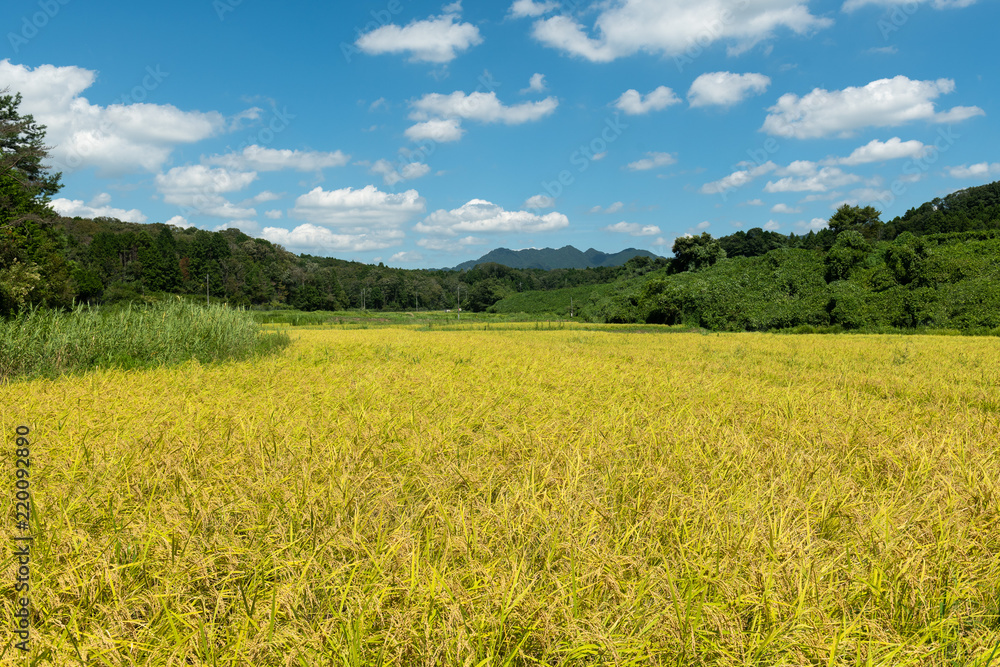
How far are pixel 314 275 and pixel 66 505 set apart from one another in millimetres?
120291

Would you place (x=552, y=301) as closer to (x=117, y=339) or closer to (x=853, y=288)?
(x=853, y=288)

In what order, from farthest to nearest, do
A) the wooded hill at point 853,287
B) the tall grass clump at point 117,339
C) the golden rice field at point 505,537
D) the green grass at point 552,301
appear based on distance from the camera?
the green grass at point 552,301 → the wooded hill at point 853,287 → the tall grass clump at point 117,339 → the golden rice field at point 505,537

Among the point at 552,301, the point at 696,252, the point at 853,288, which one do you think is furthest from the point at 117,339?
the point at 552,301

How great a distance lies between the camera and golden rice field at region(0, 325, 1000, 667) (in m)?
1.62

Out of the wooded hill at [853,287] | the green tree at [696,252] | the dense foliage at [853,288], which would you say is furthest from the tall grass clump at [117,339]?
the green tree at [696,252]

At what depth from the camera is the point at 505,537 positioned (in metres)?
2.25

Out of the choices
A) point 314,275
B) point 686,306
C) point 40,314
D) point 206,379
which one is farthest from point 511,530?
point 314,275

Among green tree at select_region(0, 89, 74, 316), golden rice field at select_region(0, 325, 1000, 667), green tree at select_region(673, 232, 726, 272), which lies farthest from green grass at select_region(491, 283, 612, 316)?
golden rice field at select_region(0, 325, 1000, 667)

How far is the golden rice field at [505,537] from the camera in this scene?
5.32 feet

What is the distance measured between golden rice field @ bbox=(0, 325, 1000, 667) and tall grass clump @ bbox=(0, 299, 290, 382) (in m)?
3.39

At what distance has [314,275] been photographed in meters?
114

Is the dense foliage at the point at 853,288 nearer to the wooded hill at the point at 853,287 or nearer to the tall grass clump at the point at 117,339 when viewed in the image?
the wooded hill at the point at 853,287

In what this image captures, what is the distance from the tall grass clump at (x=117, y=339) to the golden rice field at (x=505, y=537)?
339 cm

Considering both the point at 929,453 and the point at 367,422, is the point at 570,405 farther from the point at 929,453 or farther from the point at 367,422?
the point at 929,453
